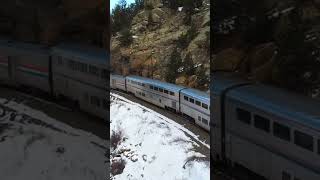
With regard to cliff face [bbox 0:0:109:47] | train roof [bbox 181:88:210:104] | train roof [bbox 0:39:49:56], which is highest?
cliff face [bbox 0:0:109:47]

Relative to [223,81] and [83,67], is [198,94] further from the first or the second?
[83,67]

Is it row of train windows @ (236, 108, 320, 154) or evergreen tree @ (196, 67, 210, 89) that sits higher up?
evergreen tree @ (196, 67, 210, 89)

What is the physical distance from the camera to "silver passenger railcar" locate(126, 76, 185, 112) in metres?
2.86

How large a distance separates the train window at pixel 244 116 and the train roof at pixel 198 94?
236mm

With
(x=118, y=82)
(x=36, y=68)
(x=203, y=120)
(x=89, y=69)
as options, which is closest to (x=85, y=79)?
(x=89, y=69)

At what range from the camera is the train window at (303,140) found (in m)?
2.26

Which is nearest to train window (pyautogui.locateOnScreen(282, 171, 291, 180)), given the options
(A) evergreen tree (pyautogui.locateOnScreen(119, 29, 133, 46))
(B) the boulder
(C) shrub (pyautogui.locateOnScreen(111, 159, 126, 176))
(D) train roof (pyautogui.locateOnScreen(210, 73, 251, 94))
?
(D) train roof (pyautogui.locateOnScreen(210, 73, 251, 94))

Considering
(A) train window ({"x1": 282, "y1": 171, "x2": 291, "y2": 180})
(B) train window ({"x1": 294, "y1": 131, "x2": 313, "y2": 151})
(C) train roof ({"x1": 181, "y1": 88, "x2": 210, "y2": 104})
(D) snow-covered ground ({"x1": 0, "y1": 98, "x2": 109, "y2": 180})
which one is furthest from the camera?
(C) train roof ({"x1": 181, "y1": 88, "x2": 210, "y2": 104})

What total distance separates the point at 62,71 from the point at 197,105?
84 cm

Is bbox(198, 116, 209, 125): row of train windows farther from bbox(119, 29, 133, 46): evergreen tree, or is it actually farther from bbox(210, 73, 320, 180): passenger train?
bbox(119, 29, 133, 46): evergreen tree

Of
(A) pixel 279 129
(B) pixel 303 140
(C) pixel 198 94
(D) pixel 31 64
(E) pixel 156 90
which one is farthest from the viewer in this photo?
(E) pixel 156 90

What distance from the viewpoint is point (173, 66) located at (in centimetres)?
284

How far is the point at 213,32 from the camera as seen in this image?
2.72 meters

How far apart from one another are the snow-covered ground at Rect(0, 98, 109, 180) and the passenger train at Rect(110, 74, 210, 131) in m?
0.38
